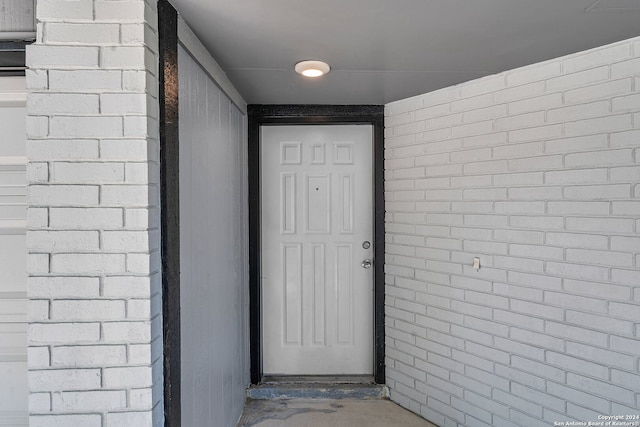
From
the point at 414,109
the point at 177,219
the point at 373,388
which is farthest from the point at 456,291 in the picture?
the point at 177,219

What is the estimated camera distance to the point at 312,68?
2.03m

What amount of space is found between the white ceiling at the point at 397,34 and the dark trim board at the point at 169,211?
159 mm

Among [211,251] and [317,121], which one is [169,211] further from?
[317,121]

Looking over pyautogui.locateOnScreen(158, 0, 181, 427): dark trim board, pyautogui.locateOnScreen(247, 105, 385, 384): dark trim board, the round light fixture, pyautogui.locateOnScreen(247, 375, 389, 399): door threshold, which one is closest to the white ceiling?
the round light fixture

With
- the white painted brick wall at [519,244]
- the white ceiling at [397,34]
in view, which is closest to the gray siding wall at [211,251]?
the white ceiling at [397,34]

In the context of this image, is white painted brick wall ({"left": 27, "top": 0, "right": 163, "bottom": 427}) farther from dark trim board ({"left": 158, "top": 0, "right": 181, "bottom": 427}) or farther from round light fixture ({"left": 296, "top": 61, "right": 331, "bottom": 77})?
round light fixture ({"left": 296, "top": 61, "right": 331, "bottom": 77})

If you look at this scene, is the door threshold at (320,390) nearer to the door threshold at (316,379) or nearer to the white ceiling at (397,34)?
the door threshold at (316,379)

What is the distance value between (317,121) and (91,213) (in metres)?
1.97

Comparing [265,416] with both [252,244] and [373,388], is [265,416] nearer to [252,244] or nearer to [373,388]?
[373,388]

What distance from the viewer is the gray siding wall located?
158cm

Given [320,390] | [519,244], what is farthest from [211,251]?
[519,244]

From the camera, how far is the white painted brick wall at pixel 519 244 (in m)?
1.76

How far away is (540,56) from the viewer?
6.35 ft

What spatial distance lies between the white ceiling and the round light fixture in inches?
1.7
